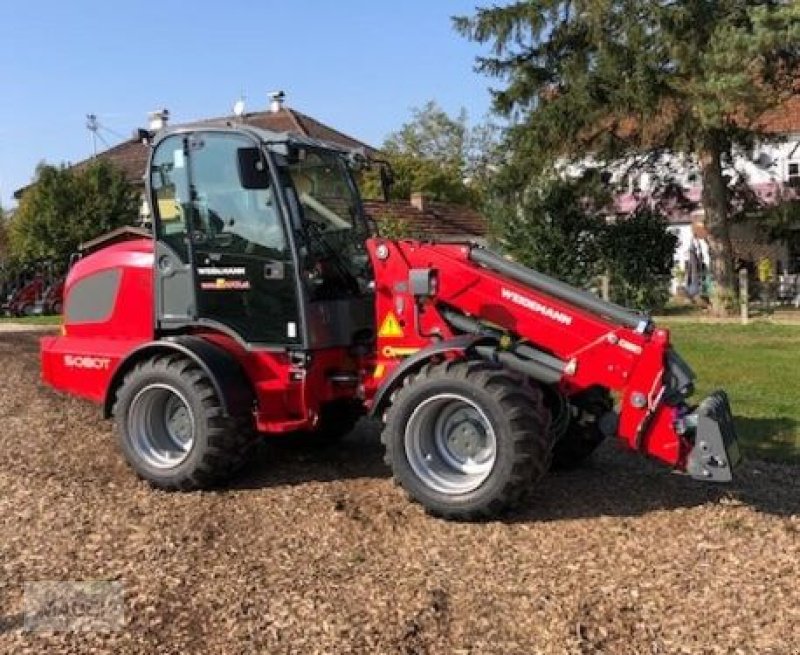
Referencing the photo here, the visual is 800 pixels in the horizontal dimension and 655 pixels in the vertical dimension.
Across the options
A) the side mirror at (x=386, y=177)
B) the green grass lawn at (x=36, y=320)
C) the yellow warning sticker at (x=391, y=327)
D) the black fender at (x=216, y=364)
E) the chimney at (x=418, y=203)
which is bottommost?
the green grass lawn at (x=36, y=320)

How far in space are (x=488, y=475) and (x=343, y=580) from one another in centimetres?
121

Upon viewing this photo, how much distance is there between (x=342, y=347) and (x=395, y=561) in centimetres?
206

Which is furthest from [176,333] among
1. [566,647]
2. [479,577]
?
[566,647]

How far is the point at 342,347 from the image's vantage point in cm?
725

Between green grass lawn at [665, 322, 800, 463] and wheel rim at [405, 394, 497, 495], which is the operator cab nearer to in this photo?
wheel rim at [405, 394, 497, 495]

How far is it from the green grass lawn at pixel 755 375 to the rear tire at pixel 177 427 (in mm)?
4339

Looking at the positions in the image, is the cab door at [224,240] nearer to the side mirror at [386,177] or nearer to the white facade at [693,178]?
the side mirror at [386,177]

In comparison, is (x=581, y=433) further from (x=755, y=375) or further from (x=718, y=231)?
(x=718, y=231)

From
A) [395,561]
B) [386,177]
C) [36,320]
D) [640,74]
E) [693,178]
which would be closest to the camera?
[395,561]

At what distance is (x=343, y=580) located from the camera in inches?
207

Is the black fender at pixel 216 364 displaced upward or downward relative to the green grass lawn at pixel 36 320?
upward

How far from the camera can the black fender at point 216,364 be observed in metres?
6.80

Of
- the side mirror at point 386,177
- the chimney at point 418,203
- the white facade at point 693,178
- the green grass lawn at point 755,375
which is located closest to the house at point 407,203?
the chimney at point 418,203

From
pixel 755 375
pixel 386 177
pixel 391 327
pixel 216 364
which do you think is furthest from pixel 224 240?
pixel 755 375
